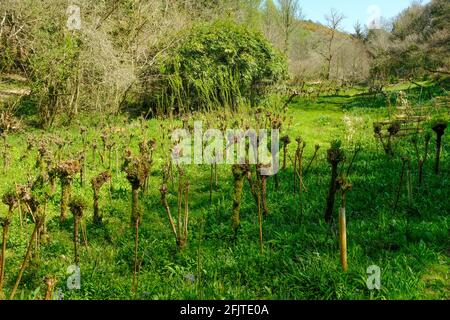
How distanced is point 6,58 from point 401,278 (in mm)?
12588

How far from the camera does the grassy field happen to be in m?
3.49

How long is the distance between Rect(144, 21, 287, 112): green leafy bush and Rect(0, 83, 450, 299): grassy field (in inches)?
314

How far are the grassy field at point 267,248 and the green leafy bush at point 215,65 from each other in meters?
7.98

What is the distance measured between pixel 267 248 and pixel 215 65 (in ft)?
35.7

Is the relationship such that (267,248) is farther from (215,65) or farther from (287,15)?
(287,15)

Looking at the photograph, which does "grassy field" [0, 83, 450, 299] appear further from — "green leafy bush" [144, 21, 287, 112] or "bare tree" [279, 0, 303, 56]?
"bare tree" [279, 0, 303, 56]

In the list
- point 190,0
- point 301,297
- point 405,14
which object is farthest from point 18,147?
Result: point 405,14

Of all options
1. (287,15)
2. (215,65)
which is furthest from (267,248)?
(287,15)

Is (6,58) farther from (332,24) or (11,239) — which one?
(332,24)

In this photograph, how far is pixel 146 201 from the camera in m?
5.93

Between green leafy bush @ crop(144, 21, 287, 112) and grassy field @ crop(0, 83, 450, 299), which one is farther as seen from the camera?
green leafy bush @ crop(144, 21, 287, 112)

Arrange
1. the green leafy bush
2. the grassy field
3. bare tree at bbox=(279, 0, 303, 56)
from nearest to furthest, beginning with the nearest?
the grassy field → the green leafy bush → bare tree at bbox=(279, 0, 303, 56)

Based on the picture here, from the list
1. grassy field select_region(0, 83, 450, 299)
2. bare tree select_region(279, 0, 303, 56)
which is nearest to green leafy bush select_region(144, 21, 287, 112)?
grassy field select_region(0, 83, 450, 299)

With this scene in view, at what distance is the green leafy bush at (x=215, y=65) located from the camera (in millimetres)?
14008
